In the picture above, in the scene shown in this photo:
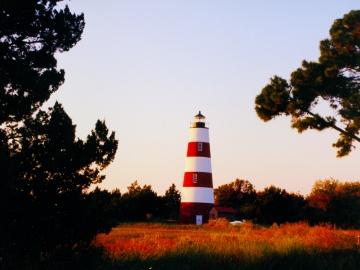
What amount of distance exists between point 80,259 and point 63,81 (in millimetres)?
4676

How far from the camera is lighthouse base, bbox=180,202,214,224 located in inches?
2001

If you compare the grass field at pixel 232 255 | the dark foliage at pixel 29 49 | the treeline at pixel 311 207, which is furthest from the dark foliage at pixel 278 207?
the dark foliage at pixel 29 49

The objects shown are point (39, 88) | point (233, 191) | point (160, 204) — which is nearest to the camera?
point (39, 88)

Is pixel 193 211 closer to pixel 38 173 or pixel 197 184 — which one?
pixel 197 184

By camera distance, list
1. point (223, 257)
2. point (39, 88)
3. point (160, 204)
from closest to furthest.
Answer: point (39, 88), point (223, 257), point (160, 204)

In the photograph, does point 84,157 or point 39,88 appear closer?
point 84,157

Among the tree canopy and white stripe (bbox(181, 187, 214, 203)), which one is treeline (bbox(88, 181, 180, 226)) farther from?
the tree canopy

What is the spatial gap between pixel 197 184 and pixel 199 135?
4.70m

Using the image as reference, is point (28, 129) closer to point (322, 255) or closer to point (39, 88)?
point (39, 88)

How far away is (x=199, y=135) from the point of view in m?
52.2

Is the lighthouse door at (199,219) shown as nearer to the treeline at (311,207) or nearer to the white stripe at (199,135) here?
the treeline at (311,207)

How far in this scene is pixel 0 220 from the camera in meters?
11.4

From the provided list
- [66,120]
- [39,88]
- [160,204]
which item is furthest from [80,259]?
[160,204]

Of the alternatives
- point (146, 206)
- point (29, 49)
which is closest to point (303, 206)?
point (146, 206)
